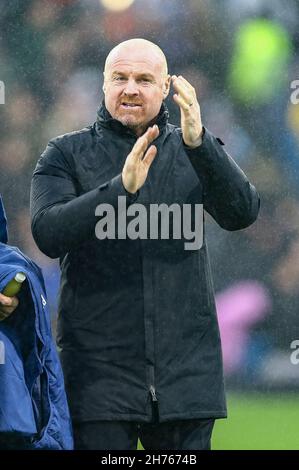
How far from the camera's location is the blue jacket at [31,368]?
242 centimetres

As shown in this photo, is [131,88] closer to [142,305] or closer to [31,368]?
[142,305]

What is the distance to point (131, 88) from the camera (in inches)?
103

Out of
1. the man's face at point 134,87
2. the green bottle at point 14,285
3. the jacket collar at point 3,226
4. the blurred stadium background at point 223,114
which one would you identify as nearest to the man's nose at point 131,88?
the man's face at point 134,87

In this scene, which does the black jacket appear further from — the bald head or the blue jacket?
the bald head

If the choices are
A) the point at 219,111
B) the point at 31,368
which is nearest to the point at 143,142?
the point at 31,368

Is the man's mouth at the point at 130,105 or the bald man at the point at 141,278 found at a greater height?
the man's mouth at the point at 130,105

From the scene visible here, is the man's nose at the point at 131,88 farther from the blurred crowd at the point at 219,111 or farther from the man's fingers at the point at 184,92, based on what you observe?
the blurred crowd at the point at 219,111

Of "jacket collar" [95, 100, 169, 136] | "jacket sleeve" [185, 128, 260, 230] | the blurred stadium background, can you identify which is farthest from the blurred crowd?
"jacket sleeve" [185, 128, 260, 230]

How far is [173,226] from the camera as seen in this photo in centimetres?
262

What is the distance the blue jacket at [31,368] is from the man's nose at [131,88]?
1.45 ft

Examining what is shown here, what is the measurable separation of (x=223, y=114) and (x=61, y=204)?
3404mm

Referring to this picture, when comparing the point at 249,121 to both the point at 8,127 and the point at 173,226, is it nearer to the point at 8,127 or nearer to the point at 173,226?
the point at 8,127

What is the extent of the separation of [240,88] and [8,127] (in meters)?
1.24
